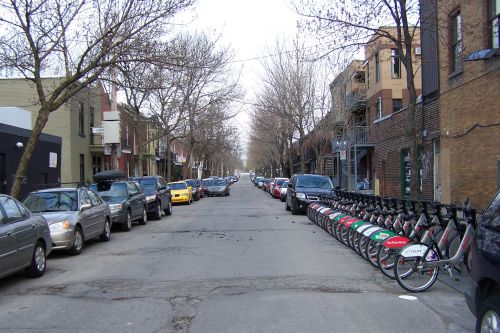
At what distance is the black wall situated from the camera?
1939cm

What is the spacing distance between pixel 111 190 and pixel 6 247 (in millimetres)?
9465

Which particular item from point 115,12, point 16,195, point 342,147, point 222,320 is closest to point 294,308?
point 222,320

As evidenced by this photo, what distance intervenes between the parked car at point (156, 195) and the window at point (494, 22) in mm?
12991

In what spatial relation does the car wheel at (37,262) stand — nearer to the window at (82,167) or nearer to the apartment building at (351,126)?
the apartment building at (351,126)

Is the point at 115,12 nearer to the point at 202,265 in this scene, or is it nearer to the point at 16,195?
the point at 16,195

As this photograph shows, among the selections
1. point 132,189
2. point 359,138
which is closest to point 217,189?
point 359,138

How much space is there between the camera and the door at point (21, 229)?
792 cm

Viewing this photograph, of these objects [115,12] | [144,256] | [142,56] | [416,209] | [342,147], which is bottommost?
[144,256]

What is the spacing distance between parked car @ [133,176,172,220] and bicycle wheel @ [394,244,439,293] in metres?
13.7

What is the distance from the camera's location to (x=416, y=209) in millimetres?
9656

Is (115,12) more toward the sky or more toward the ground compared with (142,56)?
more toward the sky

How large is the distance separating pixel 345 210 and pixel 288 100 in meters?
21.0

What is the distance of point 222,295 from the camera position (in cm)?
706

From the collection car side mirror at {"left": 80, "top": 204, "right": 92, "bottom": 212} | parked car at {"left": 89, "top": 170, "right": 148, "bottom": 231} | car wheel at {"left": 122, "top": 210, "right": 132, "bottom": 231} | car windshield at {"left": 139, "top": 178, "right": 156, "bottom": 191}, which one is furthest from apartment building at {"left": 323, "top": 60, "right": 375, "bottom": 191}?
car side mirror at {"left": 80, "top": 204, "right": 92, "bottom": 212}
